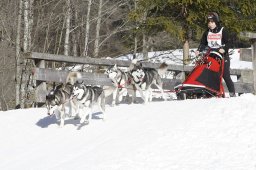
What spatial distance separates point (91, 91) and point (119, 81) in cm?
150

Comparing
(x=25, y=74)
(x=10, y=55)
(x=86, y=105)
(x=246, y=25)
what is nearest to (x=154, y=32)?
(x=246, y=25)

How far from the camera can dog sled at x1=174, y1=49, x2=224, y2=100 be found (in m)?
10.1

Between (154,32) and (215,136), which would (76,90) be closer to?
(215,136)

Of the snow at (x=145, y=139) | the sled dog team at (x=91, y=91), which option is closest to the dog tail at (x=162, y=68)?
the sled dog team at (x=91, y=91)

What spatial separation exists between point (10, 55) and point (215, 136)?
52.3ft

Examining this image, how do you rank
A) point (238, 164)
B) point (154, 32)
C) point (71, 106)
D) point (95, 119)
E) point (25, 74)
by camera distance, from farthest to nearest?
point (154, 32), point (25, 74), point (71, 106), point (95, 119), point (238, 164)

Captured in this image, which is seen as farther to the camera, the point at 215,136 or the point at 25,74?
the point at 25,74

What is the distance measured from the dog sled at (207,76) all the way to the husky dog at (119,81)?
52.9 inches

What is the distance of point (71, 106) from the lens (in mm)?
10539

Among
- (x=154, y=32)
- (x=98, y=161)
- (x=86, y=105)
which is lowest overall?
(x=98, y=161)

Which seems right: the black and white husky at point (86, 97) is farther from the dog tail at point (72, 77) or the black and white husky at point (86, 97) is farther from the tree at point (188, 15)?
the tree at point (188, 15)

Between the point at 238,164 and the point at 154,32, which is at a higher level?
the point at 154,32

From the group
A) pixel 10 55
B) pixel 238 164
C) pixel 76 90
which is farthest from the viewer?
pixel 10 55

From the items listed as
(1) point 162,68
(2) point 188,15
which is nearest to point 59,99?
(1) point 162,68
